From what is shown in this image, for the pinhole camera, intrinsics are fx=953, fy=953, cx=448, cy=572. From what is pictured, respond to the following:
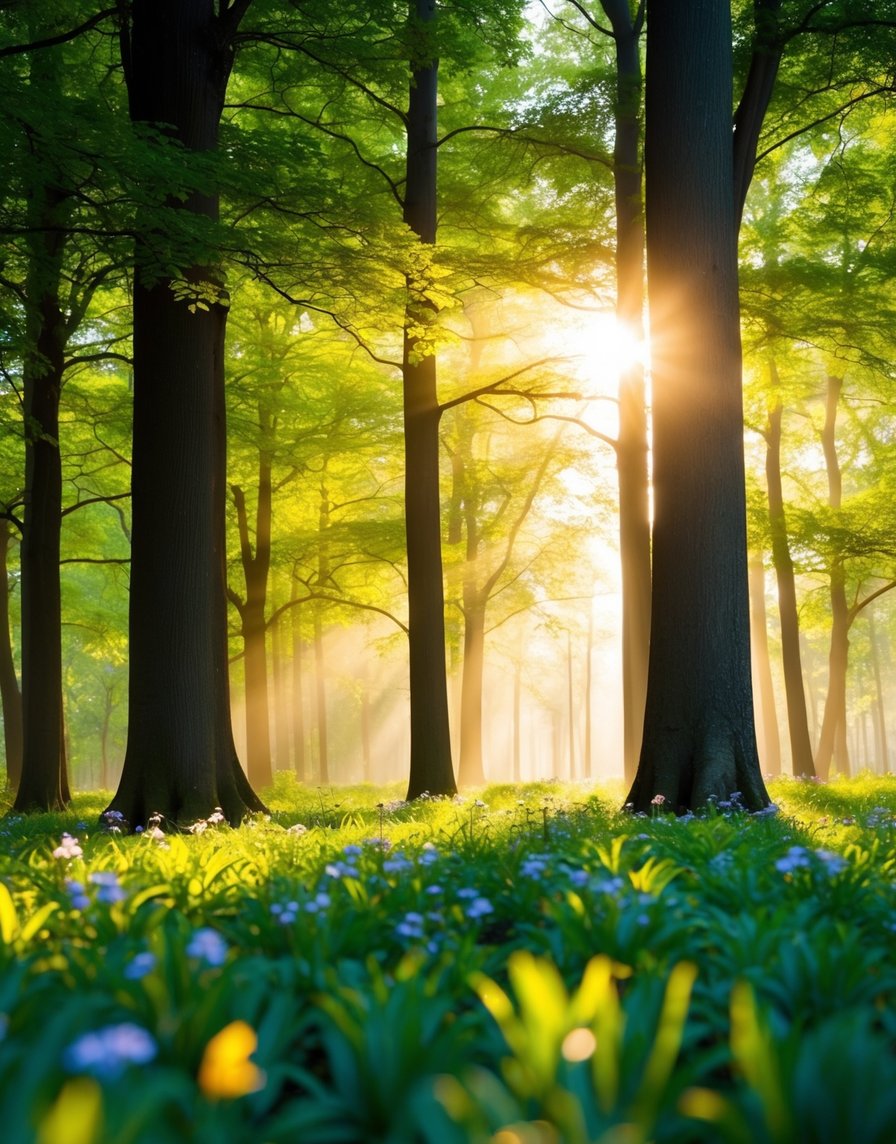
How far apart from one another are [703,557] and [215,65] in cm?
614

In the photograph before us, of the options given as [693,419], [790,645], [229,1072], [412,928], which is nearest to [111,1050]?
[229,1072]

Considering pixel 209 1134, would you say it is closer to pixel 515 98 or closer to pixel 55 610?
pixel 55 610

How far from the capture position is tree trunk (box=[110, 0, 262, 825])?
7.69 metres

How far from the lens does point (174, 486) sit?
26.5 feet

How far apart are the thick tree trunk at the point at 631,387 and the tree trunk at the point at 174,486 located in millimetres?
6215

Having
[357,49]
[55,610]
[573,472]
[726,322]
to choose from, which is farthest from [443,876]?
[573,472]

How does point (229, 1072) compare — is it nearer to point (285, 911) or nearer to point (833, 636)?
point (285, 911)

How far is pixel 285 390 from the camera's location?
1862 centimetres

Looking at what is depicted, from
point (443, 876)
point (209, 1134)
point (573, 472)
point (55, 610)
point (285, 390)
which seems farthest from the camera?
point (573, 472)

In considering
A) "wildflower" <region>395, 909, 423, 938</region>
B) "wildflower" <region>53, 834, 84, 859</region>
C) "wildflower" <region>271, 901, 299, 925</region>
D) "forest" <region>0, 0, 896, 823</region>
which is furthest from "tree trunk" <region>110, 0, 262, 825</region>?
"wildflower" <region>395, 909, 423, 938</region>

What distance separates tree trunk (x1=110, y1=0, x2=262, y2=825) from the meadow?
3806mm

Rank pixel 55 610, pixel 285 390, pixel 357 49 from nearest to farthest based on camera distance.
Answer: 1. pixel 357 49
2. pixel 55 610
3. pixel 285 390

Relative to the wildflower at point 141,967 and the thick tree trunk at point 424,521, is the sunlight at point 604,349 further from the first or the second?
the wildflower at point 141,967

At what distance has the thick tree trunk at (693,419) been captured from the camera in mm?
7336
